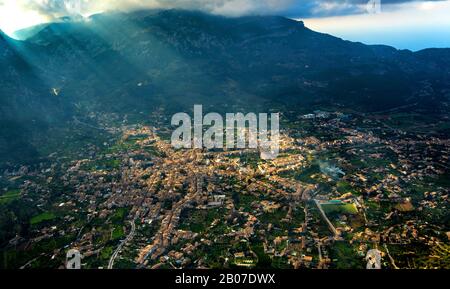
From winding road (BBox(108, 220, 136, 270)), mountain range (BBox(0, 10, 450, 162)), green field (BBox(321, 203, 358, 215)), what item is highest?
mountain range (BBox(0, 10, 450, 162))

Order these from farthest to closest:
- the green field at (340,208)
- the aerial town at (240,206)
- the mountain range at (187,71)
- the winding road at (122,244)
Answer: the mountain range at (187,71), the green field at (340,208), the aerial town at (240,206), the winding road at (122,244)

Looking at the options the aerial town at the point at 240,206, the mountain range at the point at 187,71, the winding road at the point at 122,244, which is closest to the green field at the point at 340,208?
the aerial town at the point at 240,206

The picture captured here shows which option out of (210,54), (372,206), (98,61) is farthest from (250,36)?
(372,206)

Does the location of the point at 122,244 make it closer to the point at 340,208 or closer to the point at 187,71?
the point at 340,208

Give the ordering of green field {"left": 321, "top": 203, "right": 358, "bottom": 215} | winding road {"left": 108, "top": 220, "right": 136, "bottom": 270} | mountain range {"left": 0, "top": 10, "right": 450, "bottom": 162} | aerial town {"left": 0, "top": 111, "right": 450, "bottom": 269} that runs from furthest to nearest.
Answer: mountain range {"left": 0, "top": 10, "right": 450, "bottom": 162} < green field {"left": 321, "top": 203, "right": 358, "bottom": 215} < aerial town {"left": 0, "top": 111, "right": 450, "bottom": 269} < winding road {"left": 108, "top": 220, "right": 136, "bottom": 270}

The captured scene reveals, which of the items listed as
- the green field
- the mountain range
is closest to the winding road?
the green field

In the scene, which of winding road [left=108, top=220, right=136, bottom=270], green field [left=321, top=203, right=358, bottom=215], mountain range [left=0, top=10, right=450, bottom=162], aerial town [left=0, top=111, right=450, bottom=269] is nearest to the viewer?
winding road [left=108, top=220, right=136, bottom=270]

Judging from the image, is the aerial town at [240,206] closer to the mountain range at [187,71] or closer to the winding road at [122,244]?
the winding road at [122,244]

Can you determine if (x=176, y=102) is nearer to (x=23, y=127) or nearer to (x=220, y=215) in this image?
(x=23, y=127)

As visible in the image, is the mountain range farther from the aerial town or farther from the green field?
the green field

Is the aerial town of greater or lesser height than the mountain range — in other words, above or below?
below

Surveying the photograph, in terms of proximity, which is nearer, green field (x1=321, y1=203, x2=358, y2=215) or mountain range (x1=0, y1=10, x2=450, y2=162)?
green field (x1=321, y1=203, x2=358, y2=215)
